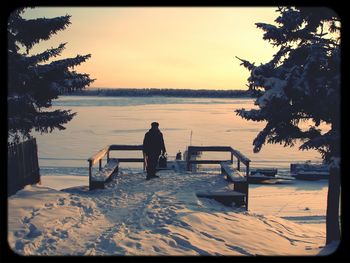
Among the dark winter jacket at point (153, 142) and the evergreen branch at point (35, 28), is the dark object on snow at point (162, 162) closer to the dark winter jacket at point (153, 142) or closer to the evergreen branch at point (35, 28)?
the dark winter jacket at point (153, 142)

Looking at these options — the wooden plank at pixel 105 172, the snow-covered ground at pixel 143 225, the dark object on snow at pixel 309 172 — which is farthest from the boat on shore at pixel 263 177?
the wooden plank at pixel 105 172

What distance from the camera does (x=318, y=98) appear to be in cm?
905

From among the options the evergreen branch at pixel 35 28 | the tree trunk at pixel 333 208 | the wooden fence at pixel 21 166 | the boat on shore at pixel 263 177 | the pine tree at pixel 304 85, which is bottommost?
the boat on shore at pixel 263 177

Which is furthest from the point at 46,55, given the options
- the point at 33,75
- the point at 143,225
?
the point at 143,225

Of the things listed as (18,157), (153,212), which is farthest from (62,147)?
(153,212)

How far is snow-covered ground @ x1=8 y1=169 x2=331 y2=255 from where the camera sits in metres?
6.96

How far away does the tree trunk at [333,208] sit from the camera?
10.1m

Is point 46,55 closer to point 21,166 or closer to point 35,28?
point 35,28

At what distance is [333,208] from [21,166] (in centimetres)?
828

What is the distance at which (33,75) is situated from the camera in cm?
1245

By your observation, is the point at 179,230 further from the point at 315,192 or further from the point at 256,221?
the point at 315,192

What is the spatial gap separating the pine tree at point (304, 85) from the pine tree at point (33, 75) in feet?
19.5

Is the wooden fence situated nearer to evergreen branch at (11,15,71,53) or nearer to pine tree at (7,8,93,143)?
pine tree at (7,8,93,143)
